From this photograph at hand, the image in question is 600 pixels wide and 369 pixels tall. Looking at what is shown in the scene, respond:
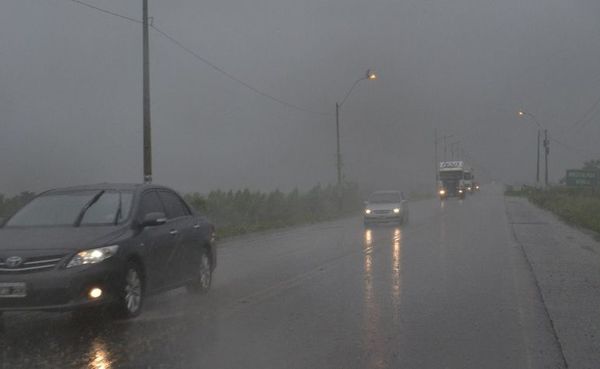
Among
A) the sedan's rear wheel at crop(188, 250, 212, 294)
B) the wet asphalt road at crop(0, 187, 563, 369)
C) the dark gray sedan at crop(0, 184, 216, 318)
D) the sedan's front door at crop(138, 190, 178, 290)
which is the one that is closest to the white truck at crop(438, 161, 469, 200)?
the wet asphalt road at crop(0, 187, 563, 369)

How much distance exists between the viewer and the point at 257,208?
3662cm

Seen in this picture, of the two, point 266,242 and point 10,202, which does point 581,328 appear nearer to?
point 266,242

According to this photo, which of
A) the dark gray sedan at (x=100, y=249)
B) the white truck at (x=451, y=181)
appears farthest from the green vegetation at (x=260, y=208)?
the white truck at (x=451, y=181)

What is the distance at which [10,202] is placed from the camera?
25000 mm

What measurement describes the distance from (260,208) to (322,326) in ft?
93.4

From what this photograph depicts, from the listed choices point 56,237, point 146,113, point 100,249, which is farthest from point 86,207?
point 146,113

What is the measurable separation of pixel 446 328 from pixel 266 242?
14936 millimetres

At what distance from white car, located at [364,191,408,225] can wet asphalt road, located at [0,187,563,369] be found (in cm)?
1610

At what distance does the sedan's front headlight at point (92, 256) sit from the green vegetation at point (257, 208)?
1760 centimetres

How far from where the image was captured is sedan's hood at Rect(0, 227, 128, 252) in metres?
8.02

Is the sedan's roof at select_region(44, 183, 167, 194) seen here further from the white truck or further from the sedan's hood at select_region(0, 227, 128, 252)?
the white truck

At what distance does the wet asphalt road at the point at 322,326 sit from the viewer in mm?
6938

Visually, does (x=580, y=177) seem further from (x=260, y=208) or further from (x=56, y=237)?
(x=56, y=237)

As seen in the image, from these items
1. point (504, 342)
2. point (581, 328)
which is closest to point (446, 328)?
point (504, 342)
